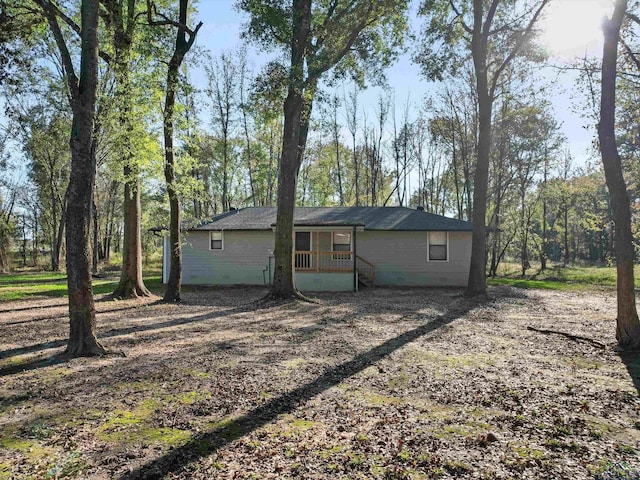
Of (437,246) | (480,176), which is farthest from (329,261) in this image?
(480,176)

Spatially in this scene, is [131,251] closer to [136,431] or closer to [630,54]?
[136,431]

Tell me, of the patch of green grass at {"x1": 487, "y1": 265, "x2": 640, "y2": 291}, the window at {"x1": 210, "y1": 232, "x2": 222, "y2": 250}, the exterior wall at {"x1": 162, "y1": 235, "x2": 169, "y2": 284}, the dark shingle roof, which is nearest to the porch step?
the dark shingle roof

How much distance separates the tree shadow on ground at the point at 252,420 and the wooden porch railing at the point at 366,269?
10842 millimetres

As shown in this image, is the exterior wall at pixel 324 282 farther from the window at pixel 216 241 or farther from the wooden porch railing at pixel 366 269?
the window at pixel 216 241

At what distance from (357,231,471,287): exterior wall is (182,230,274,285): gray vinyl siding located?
4.29m

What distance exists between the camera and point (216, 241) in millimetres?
17859

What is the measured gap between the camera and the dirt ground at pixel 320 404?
289 cm

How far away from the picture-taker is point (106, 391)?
441 centimetres

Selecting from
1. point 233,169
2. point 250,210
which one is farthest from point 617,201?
point 233,169

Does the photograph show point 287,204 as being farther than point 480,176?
No

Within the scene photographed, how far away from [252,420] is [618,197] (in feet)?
21.1

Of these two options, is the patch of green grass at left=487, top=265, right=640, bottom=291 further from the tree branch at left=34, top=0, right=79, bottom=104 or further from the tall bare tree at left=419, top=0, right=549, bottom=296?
the tree branch at left=34, top=0, right=79, bottom=104

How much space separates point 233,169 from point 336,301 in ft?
69.0

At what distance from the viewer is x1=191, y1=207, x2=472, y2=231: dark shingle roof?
17.2 metres
